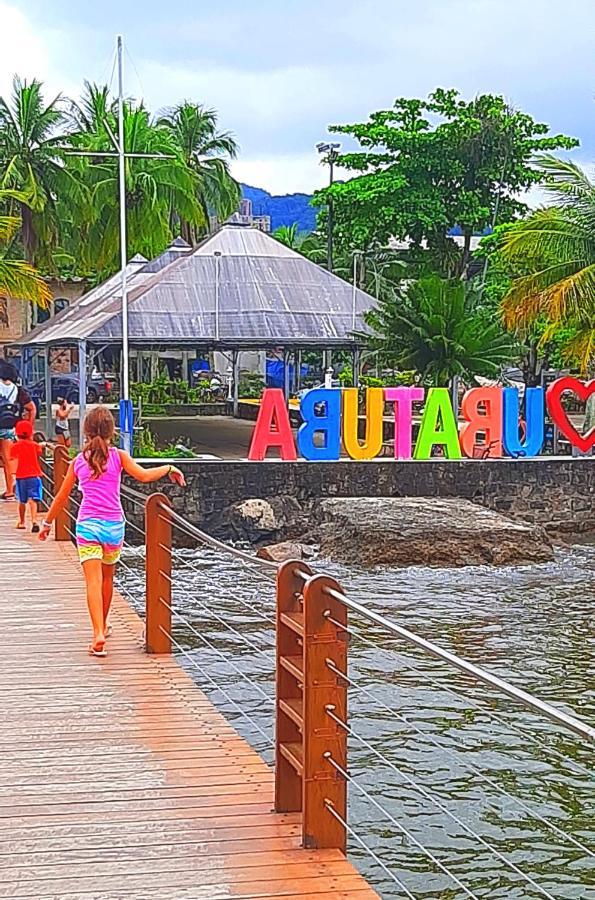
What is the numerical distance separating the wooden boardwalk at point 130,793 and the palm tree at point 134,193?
30253mm

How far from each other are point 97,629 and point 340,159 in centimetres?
3562

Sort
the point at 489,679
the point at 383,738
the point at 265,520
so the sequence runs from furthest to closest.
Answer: the point at 265,520 → the point at 383,738 → the point at 489,679

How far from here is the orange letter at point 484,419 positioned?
22984 millimetres

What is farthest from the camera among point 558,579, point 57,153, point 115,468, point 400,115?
point 400,115

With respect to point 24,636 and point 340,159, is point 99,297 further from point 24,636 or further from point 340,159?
point 24,636

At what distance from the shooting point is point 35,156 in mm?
34844

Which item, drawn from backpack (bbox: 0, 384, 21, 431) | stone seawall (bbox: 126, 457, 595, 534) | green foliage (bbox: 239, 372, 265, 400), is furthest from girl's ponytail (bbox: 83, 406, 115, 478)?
green foliage (bbox: 239, 372, 265, 400)

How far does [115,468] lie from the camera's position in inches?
302

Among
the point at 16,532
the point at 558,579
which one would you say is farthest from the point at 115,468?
the point at 558,579

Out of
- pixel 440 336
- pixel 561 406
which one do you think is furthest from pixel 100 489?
pixel 440 336

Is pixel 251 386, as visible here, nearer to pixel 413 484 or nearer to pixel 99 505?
pixel 413 484

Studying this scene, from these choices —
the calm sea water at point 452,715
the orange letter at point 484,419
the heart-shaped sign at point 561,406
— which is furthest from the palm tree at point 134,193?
the calm sea water at point 452,715

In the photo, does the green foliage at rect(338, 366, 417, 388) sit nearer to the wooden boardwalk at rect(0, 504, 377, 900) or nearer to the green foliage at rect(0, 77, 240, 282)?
the green foliage at rect(0, 77, 240, 282)

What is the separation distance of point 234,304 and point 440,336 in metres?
4.56
